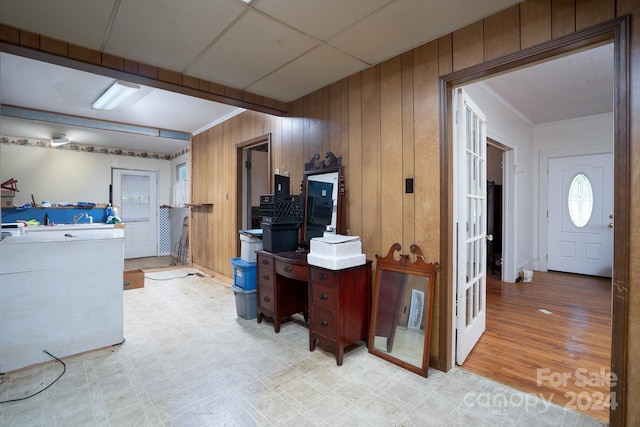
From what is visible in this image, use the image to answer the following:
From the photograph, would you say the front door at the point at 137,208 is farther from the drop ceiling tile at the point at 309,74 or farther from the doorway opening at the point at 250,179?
Answer: the drop ceiling tile at the point at 309,74

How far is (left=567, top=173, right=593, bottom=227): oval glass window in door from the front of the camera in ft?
16.5

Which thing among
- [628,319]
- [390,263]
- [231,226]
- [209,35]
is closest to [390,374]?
[390,263]

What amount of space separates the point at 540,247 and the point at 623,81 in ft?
16.1

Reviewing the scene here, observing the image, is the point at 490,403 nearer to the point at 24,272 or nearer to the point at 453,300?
the point at 453,300

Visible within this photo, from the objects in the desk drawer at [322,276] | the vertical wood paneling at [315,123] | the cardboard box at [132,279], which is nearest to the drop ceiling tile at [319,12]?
the vertical wood paneling at [315,123]

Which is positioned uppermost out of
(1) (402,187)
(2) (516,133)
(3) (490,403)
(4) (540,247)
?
(2) (516,133)

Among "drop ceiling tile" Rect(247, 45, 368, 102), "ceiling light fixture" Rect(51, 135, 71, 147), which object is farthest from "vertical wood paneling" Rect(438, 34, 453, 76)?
"ceiling light fixture" Rect(51, 135, 71, 147)

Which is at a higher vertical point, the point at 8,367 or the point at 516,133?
the point at 516,133

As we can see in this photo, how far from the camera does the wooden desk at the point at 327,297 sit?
2289 millimetres

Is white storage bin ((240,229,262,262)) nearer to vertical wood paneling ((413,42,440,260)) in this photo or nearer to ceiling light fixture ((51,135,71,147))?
vertical wood paneling ((413,42,440,260))

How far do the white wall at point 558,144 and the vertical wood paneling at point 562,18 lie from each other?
451 centimetres

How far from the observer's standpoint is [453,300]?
223 centimetres

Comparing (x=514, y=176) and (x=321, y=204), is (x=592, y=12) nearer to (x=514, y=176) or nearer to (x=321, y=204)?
(x=321, y=204)

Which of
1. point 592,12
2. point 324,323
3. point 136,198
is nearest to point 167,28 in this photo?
point 324,323
